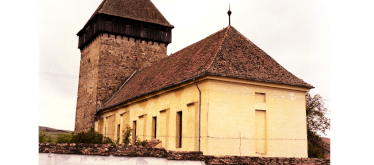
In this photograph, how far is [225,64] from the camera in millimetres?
19125

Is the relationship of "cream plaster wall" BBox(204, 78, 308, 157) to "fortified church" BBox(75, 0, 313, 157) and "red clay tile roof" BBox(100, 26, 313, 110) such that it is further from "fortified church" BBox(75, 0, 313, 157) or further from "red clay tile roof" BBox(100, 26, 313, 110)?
"red clay tile roof" BBox(100, 26, 313, 110)

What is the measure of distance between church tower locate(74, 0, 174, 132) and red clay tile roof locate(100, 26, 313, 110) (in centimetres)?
864

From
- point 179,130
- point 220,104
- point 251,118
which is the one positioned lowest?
point 179,130

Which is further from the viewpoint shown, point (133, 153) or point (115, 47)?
point (115, 47)

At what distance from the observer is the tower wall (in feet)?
108

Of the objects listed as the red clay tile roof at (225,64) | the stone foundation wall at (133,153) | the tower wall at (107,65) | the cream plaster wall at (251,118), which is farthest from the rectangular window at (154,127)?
the stone foundation wall at (133,153)

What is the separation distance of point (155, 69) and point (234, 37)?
871cm

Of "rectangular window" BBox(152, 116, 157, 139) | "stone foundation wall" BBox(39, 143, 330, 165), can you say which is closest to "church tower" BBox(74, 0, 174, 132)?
"rectangular window" BBox(152, 116, 157, 139)

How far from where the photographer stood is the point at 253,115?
1866cm

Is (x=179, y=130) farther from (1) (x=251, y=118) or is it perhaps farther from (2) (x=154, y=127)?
(1) (x=251, y=118)

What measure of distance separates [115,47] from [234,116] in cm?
1876

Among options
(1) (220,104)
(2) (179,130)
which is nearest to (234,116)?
(1) (220,104)
